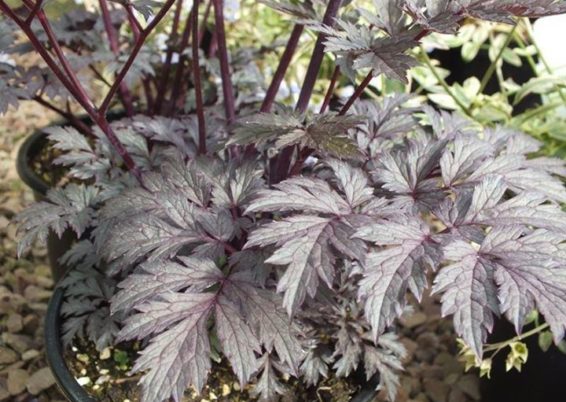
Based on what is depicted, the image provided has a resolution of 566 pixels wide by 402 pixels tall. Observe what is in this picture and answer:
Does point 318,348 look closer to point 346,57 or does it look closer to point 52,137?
point 346,57

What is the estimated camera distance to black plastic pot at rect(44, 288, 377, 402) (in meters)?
1.22

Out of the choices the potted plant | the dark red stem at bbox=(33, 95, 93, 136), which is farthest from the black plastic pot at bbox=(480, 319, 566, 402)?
the dark red stem at bbox=(33, 95, 93, 136)

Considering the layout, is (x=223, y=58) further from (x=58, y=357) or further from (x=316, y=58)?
(x=58, y=357)

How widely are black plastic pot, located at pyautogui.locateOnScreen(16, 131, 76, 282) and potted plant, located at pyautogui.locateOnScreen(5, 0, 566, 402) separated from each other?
10.6 inches

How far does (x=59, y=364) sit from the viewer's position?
1260mm

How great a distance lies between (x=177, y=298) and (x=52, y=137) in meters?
0.57

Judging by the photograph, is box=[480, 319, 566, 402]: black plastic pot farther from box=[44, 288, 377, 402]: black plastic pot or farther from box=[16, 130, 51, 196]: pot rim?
box=[16, 130, 51, 196]: pot rim

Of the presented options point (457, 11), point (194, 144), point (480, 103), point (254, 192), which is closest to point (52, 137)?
point (194, 144)

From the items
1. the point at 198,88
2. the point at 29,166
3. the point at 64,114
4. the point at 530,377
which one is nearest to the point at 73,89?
the point at 198,88

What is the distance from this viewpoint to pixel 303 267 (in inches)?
37.0

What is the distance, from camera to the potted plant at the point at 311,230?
94 cm

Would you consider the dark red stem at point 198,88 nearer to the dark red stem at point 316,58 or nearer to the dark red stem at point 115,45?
the dark red stem at point 316,58

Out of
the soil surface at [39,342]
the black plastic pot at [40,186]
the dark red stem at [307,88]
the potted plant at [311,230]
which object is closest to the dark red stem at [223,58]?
the potted plant at [311,230]

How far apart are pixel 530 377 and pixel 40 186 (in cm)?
124
